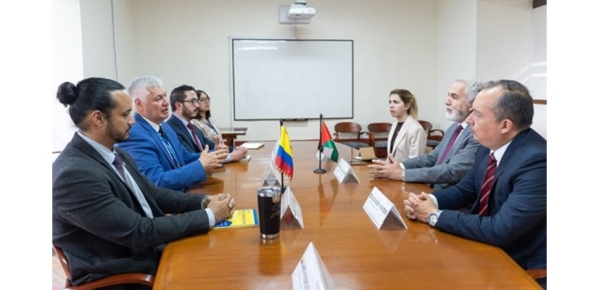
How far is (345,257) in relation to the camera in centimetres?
134

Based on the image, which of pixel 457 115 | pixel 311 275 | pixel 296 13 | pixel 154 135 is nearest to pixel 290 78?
pixel 296 13

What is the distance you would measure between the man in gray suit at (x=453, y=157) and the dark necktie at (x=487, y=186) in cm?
53

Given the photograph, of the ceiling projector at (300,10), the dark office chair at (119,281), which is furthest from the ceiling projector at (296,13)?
the dark office chair at (119,281)

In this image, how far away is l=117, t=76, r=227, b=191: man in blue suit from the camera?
239 centimetres

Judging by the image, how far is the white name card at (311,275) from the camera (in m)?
1.02

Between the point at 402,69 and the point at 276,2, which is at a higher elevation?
the point at 276,2

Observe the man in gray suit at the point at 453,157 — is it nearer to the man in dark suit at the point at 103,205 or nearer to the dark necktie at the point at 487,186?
the dark necktie at the point at 487,186

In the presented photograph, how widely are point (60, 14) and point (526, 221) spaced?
4.41 meters

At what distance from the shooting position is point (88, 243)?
1545mm
